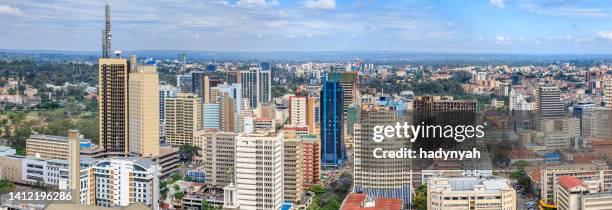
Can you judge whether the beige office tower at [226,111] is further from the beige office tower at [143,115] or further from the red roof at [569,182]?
the red roof at [569,182]

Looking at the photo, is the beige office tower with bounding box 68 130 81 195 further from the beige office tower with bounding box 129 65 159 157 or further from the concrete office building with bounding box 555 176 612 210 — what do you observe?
the concrete office building with bounding box 555 176 612 210

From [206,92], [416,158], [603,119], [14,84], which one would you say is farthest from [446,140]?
[14,84]

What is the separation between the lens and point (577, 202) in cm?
665

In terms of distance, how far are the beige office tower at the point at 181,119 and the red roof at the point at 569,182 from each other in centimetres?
613

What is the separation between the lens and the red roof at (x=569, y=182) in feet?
22.4

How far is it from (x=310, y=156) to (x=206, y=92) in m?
6.74

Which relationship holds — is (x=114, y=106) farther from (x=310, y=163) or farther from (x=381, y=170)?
(x=381, y=170)

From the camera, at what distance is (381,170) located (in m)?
7.49

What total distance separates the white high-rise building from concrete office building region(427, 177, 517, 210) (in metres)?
1.48

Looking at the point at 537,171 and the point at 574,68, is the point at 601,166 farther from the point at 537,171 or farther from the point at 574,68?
the point at 574,68

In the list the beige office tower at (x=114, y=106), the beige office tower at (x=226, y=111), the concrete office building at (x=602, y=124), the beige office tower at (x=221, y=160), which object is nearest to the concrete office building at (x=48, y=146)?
the beige office tower at (x=114, y=106)

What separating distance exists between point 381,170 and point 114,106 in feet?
13.7

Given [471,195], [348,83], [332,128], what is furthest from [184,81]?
[471,195]

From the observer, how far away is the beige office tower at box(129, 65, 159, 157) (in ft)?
32.3
